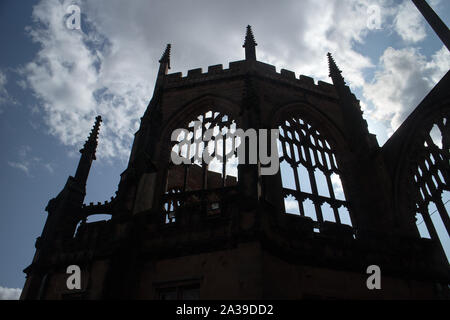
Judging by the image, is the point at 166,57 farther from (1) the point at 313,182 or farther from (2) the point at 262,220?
(2) the point at 262,220

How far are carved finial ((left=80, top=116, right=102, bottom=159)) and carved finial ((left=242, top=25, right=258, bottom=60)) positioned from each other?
553cm

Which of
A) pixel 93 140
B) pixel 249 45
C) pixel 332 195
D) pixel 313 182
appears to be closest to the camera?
pixel 332 195

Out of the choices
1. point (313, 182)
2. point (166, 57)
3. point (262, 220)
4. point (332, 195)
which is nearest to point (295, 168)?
point (313, 182)

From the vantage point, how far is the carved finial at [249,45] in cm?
1299

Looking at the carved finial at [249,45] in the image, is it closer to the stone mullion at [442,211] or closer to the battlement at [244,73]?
the battlement at [244,73]

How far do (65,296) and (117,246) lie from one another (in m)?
1.46

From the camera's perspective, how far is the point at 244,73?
12.1 meters

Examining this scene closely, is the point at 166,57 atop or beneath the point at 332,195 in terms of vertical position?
atop

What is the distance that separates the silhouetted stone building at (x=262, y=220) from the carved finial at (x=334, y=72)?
171 cm

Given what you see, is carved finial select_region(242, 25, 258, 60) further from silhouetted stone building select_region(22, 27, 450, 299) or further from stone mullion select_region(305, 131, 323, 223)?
stone mullion select_region(305, 131, 323, 223)

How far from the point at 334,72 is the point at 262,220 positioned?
8.77m

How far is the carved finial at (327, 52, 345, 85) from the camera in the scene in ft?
43.5

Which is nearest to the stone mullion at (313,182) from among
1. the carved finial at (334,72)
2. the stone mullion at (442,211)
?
the stone mullion at (442,211)
